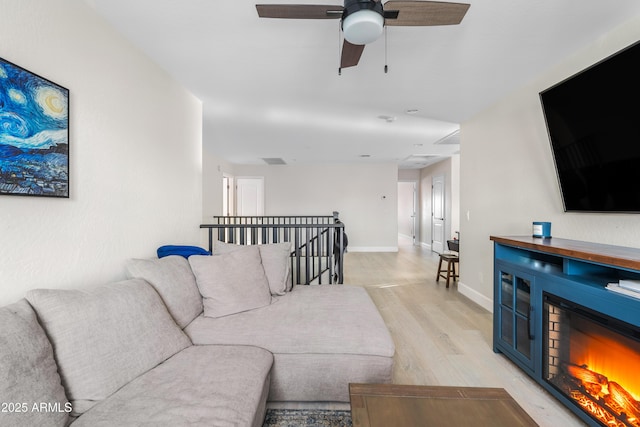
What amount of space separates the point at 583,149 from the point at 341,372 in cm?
229

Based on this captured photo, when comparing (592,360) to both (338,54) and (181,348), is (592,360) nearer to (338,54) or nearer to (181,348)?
(181,348)

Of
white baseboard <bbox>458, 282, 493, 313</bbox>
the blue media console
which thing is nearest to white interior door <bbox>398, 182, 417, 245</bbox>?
white baseboard <bbox>458, 282, 493, 313</bbox>

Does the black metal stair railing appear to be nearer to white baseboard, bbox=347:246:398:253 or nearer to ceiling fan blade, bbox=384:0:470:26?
ceiling fan blade, bbox=384:0:470:26

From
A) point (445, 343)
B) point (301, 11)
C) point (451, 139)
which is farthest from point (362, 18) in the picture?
point (451, 139)

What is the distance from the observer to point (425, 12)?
1.53 meters

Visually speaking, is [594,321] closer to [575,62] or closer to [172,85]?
[575,62]

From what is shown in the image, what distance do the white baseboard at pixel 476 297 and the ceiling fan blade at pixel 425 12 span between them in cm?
310

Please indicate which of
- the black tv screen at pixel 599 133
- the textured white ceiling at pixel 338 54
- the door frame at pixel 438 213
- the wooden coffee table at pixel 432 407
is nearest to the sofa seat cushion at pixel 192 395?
the wooden coffee table at pixel 432 407

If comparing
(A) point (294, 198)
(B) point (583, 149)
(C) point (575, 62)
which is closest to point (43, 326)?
(B) point (583, 149)

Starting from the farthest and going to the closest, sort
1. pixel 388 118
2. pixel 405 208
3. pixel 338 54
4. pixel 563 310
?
pixel 405 208
pixel 388 118
pixel 338 54
pixel 563 310

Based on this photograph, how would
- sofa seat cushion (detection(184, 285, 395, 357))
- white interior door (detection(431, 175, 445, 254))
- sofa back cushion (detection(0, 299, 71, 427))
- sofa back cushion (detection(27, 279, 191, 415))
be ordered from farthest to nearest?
white interior door (detection(431, 175, 445, 254)), sofa seat cushion (detection(184, 285, 395, 357)), sofa back cushion (detection(27, 279, 191, 415)), sofa back cushion (detection(0, 299, 71, 427))

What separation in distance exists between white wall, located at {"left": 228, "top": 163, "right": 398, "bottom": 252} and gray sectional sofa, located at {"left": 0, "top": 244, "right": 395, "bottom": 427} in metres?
6.03

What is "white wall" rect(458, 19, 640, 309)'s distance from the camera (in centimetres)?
217

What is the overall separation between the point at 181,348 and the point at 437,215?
781cm
